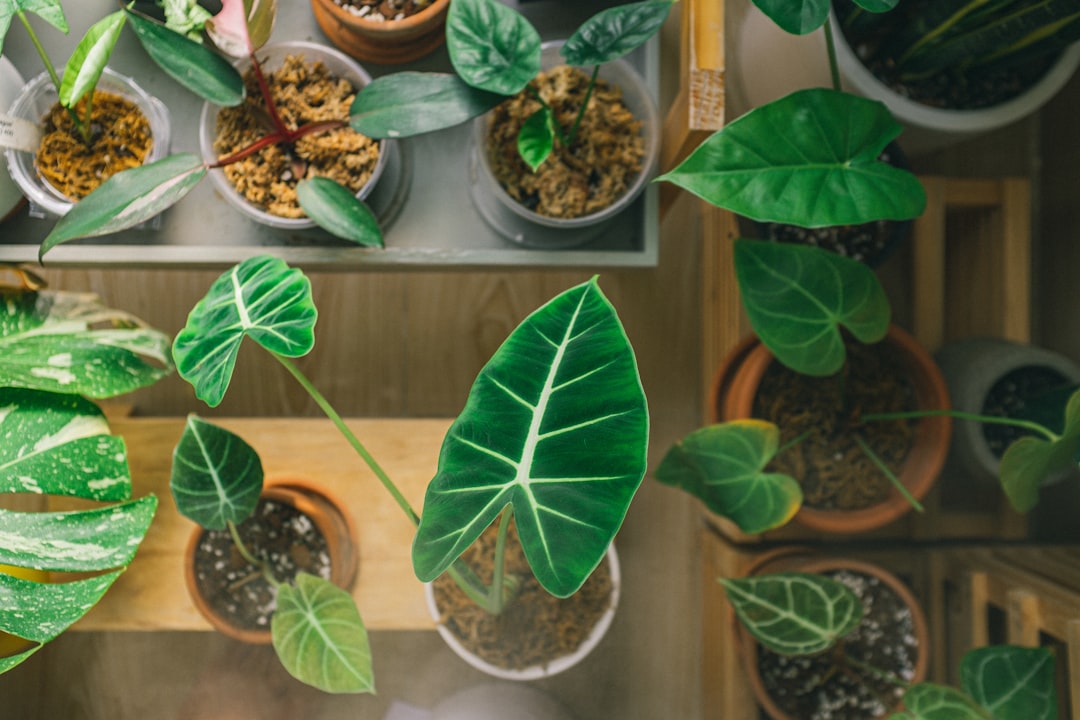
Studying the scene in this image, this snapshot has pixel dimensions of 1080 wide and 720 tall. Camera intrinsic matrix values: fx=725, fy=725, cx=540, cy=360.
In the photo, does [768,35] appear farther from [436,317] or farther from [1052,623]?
[1052,623]

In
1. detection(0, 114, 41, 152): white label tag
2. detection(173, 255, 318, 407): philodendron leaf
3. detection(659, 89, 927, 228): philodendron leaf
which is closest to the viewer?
detection(173, 255, 318, 407): philodendron leaf

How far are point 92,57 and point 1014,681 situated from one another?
120cm

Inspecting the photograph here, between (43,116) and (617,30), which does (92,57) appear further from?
(617,30)

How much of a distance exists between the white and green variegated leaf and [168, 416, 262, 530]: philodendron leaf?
6cm

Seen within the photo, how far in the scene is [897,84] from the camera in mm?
965

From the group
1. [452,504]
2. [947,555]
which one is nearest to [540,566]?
[452,504]

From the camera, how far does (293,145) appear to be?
83 cm

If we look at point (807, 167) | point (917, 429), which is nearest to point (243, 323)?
point (807, 167)

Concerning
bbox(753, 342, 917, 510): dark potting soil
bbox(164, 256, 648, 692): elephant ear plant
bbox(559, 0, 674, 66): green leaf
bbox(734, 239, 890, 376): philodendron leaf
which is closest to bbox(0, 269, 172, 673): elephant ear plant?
bbox(164, 256, 648, 692): elephant ear plant

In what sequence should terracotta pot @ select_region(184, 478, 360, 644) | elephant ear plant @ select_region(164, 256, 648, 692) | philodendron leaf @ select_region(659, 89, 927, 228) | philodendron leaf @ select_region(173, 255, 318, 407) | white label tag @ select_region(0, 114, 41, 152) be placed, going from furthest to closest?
terracotta pot @ select_region(184, 478, 360, 644)
white label tag @ select_region(0, 114, 41, 152)
philodendron leaf @ select_region(659, 89, 927, 228)
philodendron leaf @ select_region(173, 255, 318, 407)
elephant ear plant @ select_region(164, 256, 648, 692)

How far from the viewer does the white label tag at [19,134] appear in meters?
0.78

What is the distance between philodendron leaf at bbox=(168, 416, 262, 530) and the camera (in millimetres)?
789

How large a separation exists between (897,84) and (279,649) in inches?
41.1

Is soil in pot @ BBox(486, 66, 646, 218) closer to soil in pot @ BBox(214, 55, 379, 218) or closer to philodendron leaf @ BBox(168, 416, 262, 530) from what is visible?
soil in pot @ BBox(214, 55, 379, 218)
